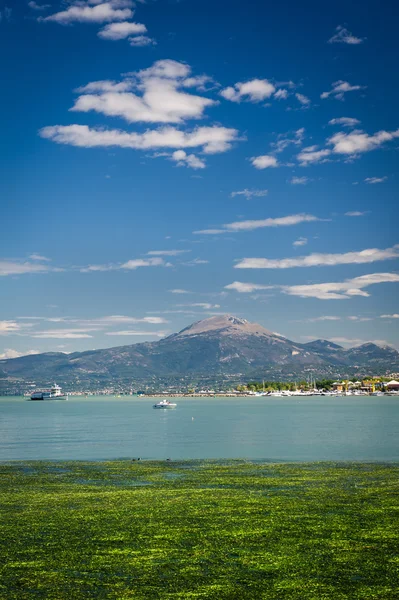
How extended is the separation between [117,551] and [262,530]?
22.1ft

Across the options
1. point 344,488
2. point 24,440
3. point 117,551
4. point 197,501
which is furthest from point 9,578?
point 24,440

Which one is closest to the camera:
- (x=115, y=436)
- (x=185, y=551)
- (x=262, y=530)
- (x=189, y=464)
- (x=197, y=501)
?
(x=185, y=551)

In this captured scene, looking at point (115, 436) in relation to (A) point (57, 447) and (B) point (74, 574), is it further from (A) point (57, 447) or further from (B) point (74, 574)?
(B) point (74, 574)

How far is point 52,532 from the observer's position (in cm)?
2780

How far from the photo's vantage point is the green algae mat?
20.3 meters

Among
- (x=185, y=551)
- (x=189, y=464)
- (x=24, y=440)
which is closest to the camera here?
(x=185, y=551)

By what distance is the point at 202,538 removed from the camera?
85.9 ft

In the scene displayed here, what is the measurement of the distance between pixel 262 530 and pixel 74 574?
9.23 metres

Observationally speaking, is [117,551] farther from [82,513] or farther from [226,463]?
[226,463]

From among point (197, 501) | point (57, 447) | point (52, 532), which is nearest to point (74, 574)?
point (52, 532)

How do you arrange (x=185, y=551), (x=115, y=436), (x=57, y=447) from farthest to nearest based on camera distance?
(x=115, y=436) < (x=57, y=447) < (x=185, y=551)

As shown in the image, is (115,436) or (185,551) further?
(115,436)

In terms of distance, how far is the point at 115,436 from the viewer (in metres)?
95.6

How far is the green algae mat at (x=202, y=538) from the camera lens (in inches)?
798
